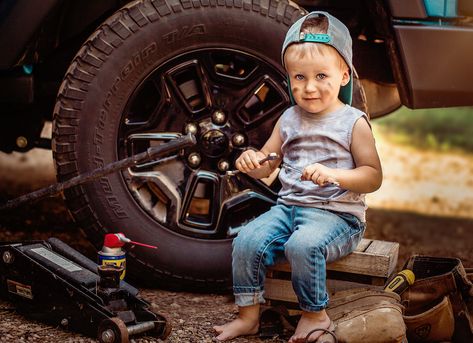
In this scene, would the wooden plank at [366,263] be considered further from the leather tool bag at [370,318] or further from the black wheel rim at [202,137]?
the black wheel rim at [202,137]

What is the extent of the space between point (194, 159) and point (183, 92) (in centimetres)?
33

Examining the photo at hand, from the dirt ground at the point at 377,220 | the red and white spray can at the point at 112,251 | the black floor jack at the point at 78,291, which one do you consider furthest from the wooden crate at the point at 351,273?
the red and white spray can at the point at 112,251

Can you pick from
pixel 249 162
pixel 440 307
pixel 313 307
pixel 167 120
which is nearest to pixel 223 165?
pixel 167 120

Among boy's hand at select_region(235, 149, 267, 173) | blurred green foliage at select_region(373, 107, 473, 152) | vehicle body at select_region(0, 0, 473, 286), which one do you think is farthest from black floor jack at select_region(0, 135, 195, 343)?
blurred green foliage at select_region(373, 107, 473, 152)

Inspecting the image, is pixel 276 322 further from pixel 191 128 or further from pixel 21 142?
pixel 21 142

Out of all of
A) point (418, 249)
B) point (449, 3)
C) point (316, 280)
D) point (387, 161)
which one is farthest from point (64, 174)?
point (387, 161)

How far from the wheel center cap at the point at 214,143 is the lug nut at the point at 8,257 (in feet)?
3.18

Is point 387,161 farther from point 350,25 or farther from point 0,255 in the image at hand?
point 0,255

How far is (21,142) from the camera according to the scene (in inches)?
150

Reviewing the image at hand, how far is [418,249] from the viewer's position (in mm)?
4637

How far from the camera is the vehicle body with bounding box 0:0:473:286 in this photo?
3170 mm

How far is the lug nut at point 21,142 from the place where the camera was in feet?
12.5

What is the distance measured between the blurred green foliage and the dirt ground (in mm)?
298

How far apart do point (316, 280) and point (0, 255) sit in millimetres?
1298
